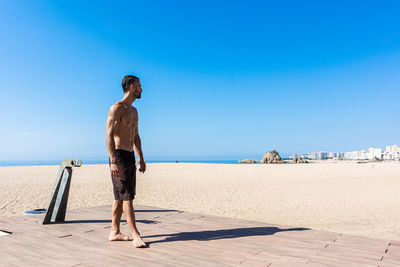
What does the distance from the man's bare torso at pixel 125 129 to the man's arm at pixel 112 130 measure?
37 mm

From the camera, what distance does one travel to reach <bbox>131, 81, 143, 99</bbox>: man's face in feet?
11.5

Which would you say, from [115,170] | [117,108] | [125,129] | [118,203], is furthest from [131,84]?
[118,203]

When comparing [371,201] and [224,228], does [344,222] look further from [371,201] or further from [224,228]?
[224,228]

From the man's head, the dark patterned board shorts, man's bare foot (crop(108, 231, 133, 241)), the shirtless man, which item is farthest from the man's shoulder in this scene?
man's bare foot (crop(108, 231, 133, 241))

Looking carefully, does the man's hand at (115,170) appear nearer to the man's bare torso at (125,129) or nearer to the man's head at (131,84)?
the man's bare torso at (125,129)

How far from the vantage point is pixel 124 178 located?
3.28 meters

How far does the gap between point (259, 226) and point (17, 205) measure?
9.62m

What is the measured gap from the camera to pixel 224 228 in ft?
13.5

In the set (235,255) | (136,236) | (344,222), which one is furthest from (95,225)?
(344,222)

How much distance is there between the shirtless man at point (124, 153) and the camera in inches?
128

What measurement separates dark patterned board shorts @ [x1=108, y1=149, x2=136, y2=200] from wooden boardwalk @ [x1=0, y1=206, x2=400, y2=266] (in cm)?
59

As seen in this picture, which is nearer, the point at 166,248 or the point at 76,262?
the point at 76,262

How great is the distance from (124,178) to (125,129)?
0.59 meters

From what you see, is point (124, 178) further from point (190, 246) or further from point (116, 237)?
point (190, 246)
